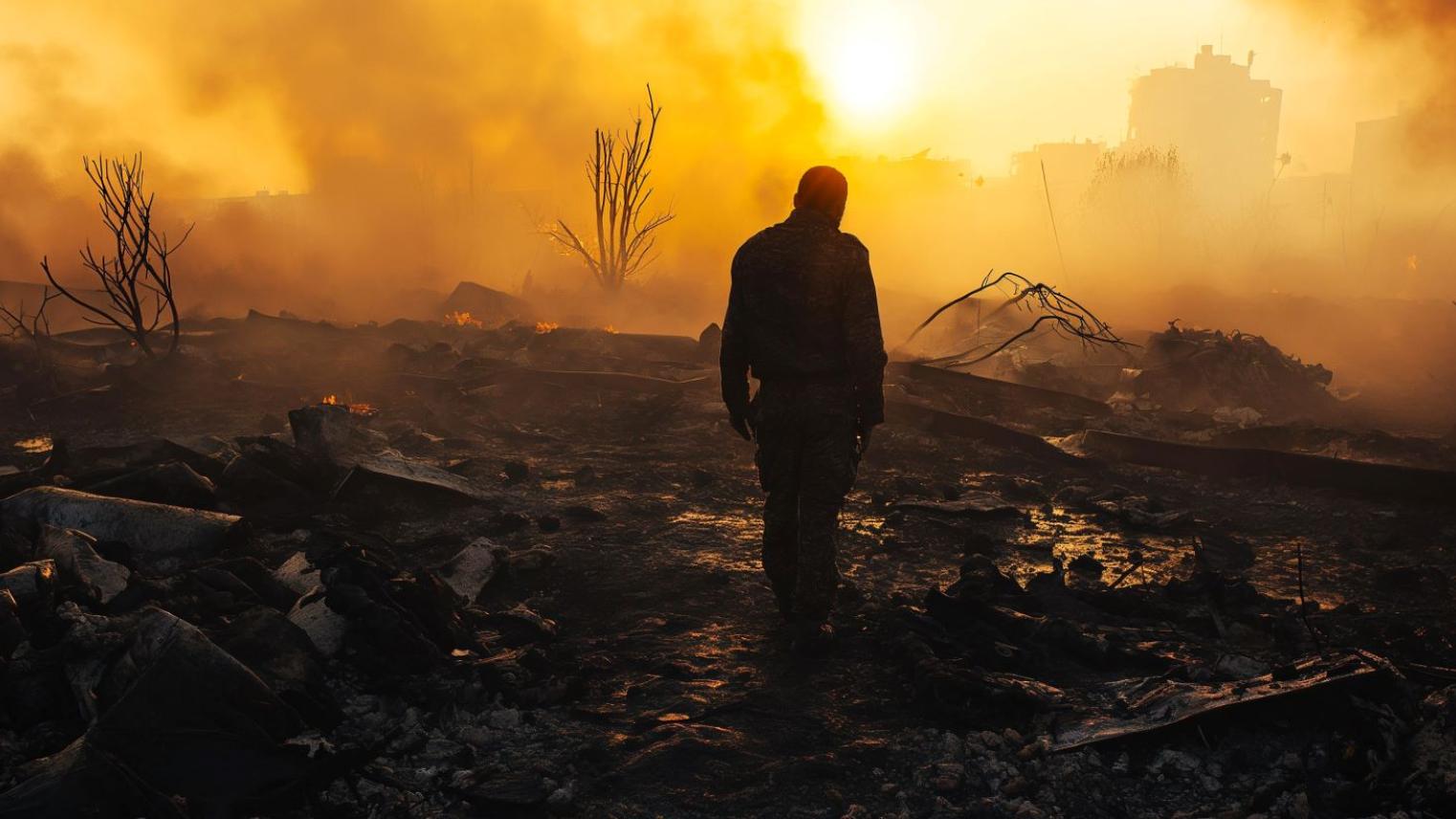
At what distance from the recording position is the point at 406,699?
3.56 metres

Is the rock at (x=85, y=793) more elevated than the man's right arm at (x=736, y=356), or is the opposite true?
the man's right arm at (x=736, y=356)

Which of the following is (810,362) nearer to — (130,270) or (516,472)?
(516,472)

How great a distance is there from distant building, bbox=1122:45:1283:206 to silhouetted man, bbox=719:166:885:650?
121 m

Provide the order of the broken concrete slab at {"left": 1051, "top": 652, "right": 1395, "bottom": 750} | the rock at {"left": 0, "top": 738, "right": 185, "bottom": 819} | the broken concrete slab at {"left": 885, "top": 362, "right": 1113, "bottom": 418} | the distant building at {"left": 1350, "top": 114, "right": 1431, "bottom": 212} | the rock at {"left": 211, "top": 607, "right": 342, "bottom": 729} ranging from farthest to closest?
the distant building at {"left": 1350, "top": 114, "right": 1431, "bottom": 212}
the broken concrete slab at {"left": 885, "top": 362, "right": 1113, "bottom": 418}
the rock at {"left": 211, "top": 607, "right": 342, "bottom": 729}
the broken concrete slab at {"left": 1051, "top": 652, "right": 1395, "bottom": 750}
the rock at {"left": 0, "top": 738, "right": 185, "bottom": 819}

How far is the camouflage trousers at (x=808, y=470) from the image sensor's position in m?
4.07

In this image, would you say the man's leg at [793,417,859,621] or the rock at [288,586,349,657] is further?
the man's leg at [793,417,859,621]

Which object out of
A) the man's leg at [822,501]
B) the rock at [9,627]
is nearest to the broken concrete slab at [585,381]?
the man's leg at [822,501]

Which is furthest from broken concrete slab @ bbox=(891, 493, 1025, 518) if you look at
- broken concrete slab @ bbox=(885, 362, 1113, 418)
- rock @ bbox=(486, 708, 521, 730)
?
rock @ bbox=(486, 708, 521, 730)

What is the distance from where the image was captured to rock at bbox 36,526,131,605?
161 inches

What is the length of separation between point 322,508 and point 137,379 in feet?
20.7

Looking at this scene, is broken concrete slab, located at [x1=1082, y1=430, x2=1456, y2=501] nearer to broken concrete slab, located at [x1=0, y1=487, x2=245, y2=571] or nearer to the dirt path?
the dirt path

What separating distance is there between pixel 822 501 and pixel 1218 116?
133008mm

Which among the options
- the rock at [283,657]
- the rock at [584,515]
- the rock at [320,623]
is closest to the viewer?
the rock at [283,657]

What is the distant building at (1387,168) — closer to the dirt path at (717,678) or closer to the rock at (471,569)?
the dirt path at (717,678)
